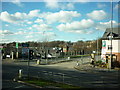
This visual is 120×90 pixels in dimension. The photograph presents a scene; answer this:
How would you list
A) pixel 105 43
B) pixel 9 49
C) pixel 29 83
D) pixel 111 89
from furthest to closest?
1. pixel 9 49
2. pixel 105 43
3. pixel 29 83
4. pixel 111 89

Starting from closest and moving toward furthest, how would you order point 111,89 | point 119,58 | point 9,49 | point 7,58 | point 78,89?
point 78,89
point 111,89
point 119,58
point 7,58
point 9,49

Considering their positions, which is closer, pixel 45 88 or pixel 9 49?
pixel 45 88

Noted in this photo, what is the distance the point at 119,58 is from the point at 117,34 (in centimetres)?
912

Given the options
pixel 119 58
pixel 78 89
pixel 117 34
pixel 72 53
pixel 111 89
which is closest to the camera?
pixel 78 89

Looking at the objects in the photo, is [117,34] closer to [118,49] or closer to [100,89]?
[118,49]

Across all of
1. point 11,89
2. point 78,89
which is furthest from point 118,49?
point 11,89

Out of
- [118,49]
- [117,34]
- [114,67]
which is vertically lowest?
[114,67]

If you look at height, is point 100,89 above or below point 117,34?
below

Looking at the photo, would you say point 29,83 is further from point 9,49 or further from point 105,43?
point 9,49

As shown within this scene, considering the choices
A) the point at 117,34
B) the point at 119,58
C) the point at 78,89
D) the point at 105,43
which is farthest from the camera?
the point at 117,34

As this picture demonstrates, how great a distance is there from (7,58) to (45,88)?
3855 centimetres

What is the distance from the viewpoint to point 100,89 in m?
12.4

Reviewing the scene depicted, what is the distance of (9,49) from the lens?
53938mm

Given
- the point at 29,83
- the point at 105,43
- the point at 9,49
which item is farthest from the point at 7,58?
the point at 29,83
